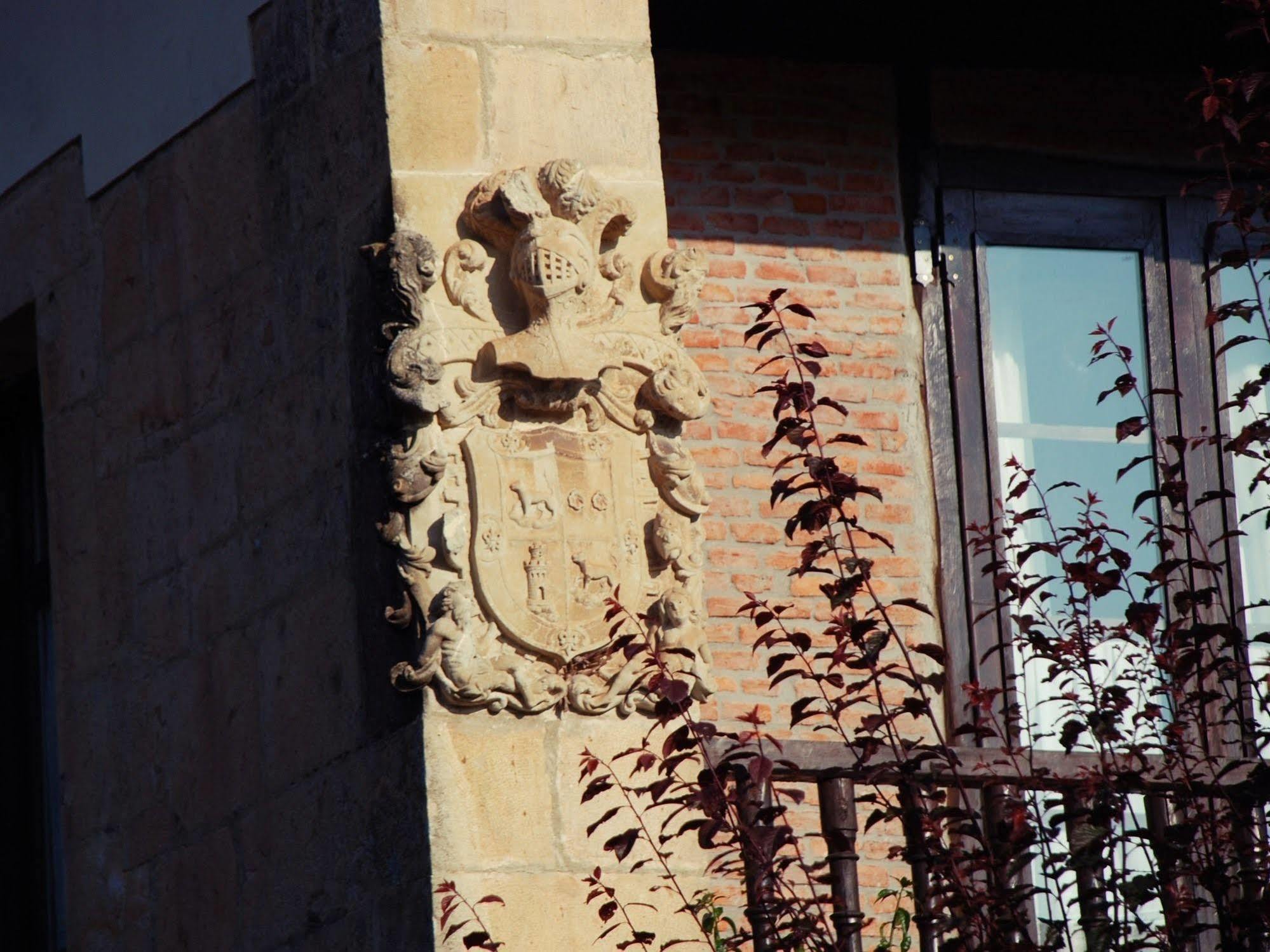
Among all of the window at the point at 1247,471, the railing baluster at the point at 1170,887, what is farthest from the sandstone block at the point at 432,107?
the window at the point at 1247,471

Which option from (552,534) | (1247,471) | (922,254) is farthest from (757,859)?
(1247,471)

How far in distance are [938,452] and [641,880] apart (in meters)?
2.81

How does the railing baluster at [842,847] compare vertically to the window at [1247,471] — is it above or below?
below

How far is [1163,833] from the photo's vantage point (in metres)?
3.74

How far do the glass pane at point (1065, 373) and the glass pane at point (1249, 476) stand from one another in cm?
34

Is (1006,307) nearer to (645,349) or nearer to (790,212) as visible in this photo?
(790,212)

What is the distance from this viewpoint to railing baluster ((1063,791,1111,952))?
3.72m

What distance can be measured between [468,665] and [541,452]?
1.38ft

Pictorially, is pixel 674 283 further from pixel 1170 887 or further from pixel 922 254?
pixel 922 254

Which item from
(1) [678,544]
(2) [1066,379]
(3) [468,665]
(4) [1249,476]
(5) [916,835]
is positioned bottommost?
(5) [916,835]

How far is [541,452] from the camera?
4262 mm

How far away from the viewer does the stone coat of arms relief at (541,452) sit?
416 centimetres

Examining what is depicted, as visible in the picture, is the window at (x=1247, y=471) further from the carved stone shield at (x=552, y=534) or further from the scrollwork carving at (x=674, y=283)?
the carved stone shield at (x=552, y=534)

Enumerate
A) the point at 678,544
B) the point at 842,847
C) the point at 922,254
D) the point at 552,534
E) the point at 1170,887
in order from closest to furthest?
the point at 1170,887
the point at 842,847
the point at 552,534
the point at 678,544
the point at 922,254
